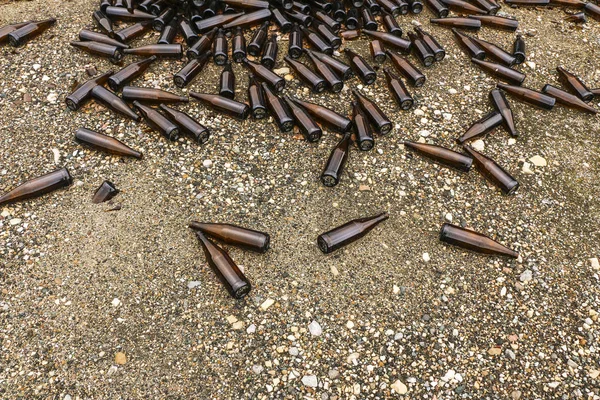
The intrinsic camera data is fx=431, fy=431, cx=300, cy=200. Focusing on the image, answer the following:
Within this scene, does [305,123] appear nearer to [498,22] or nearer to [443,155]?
[443,155]

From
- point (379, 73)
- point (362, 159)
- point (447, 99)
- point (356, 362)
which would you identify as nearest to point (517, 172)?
point (447, 99)

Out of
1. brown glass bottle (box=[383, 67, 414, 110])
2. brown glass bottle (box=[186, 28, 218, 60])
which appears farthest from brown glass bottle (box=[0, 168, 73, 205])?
brown glass bottle (box=[383, 67, 414, 110])

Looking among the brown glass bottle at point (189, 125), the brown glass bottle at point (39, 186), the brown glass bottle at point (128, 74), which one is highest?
the brown glass bottle at point (128, 74)

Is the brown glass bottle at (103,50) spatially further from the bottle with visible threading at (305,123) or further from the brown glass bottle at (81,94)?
the bottle with visible threading at (305,123)

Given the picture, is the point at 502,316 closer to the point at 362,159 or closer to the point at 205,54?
the point at 362,159

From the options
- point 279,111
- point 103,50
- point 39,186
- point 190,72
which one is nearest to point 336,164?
point 279,111

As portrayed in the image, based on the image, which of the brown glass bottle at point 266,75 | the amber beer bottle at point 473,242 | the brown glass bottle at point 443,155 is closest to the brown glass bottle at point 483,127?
the brown glass bottle at point 443,155

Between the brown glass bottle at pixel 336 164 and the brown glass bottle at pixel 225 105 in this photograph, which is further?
the brown glass bottle at pixel 225 105
